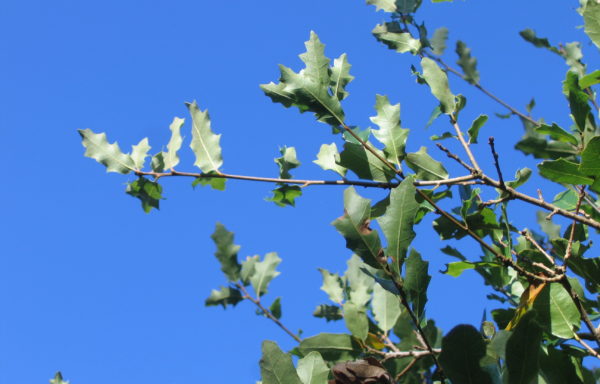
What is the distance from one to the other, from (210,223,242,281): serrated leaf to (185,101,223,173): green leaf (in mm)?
636

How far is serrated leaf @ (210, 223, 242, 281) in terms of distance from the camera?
2608 mm

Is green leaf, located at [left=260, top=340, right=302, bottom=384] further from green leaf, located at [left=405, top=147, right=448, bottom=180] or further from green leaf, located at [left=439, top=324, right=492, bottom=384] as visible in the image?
green leaf, located at [left=405, top=147, right=448, bottom=180]

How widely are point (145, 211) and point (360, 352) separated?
0.93m

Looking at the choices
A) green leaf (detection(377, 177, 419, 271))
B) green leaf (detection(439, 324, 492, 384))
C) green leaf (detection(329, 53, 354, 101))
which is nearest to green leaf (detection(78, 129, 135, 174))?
green leaf (detection(329, 53, 354, 101))

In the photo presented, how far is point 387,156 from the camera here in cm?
176

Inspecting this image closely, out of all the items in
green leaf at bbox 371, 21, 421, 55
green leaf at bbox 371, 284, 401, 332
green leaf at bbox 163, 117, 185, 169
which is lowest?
green leaf at bbox 371, 284, 401, 332

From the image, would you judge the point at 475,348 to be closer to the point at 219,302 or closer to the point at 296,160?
the point at 296,160

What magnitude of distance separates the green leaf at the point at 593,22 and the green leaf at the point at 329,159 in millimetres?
771

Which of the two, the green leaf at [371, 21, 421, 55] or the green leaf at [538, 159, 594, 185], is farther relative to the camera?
the green leaf at [371, 21, 421, 55]

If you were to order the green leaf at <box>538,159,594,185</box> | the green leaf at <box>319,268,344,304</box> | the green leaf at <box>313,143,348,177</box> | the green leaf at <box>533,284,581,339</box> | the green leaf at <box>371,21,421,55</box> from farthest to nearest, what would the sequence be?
the green leaf at <box>319,268,344,304</box>
the green leaf at <box>371,21,421,55</box>
the green leaf at <box>313,143,348,177</box>
the green leaf at <box>538,159,594,185</box>
the green leaf at <box>533,284,581,339</box>

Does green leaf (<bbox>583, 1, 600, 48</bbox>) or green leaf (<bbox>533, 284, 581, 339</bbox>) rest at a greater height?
green leaf (<bbox>583, 1, 600, 48</bbox>)

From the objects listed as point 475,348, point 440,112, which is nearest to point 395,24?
point 440,112

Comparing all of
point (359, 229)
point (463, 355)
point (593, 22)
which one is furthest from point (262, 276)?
point (463, 355)

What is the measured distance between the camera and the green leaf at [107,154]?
2.08 m
